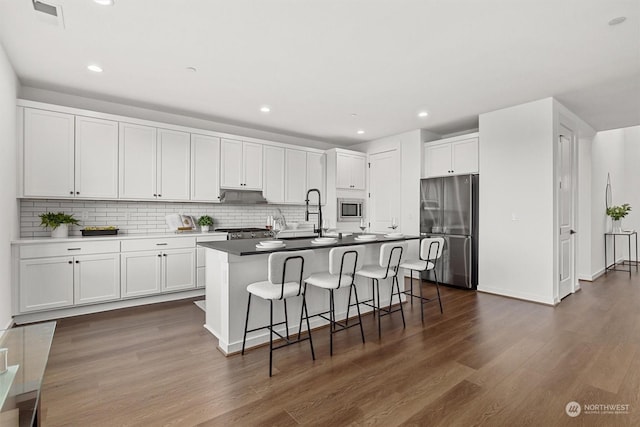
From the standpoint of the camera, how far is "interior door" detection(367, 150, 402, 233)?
6219 millimetres

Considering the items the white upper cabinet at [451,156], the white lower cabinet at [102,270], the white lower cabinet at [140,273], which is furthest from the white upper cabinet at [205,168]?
the white upper cabinet at [451,156]

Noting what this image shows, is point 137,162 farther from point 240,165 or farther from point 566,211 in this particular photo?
point 566,211

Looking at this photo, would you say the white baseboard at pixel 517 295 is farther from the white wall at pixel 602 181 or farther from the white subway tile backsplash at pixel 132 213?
the white subway tile backsplash at pixel 132 213

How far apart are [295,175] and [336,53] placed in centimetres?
321

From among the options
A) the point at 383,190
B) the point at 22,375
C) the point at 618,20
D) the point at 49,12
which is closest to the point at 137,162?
the point at 49,12

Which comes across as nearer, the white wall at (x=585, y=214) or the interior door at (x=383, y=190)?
the white wall at (x=585, y=214)

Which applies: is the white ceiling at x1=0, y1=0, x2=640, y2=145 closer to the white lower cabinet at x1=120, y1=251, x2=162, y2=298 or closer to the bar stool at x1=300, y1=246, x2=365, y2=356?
the bar stool at x1=300, y1=246, x2=365, y2=356

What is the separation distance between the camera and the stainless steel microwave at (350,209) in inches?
257

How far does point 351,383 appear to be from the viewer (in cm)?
225

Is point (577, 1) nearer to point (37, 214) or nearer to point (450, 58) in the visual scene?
point (450, 58)

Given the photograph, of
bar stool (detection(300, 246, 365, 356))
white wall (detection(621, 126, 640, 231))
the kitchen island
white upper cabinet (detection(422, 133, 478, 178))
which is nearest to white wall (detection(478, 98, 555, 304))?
white upper cabinet (detection(422, 133, 478, 178))

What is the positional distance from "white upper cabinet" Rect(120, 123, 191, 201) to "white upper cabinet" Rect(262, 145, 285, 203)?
1350mm

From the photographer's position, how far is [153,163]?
4.48 metres

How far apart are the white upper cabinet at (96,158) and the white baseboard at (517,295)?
5574mm
